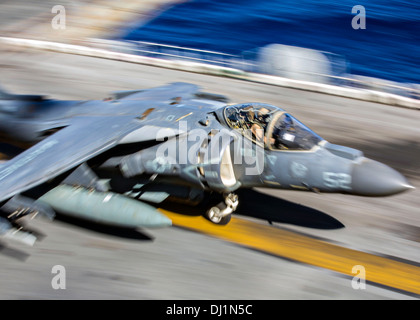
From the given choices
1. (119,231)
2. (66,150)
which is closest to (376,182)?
(119,231)

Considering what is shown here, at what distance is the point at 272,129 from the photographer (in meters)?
9.65

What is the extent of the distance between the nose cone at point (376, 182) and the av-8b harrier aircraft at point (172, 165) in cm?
2

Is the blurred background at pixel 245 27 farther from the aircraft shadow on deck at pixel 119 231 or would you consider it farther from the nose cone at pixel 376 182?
the nose cone at pixel 376 182

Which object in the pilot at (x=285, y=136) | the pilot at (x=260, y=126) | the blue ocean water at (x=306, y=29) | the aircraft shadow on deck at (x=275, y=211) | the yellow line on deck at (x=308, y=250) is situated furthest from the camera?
the blue ocean water at (x=306, y=29)

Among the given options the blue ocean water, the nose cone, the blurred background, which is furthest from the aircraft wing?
the blue ocean water

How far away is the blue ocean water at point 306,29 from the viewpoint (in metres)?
36.4

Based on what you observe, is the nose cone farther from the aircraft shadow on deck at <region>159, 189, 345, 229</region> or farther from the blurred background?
the blurred background

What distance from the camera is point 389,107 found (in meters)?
17.9

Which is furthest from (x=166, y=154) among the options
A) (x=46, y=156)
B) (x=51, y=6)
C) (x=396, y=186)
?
(x=51, y=6)

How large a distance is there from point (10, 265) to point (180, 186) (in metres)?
3.71

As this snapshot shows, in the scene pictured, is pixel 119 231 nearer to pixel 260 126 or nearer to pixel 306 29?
pixel 260 126

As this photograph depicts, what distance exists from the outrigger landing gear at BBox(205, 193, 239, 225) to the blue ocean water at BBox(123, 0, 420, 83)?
84.1 ft

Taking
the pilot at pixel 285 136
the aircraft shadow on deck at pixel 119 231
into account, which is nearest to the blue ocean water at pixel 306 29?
the aircraft shadow on deck at pixel 119 231
